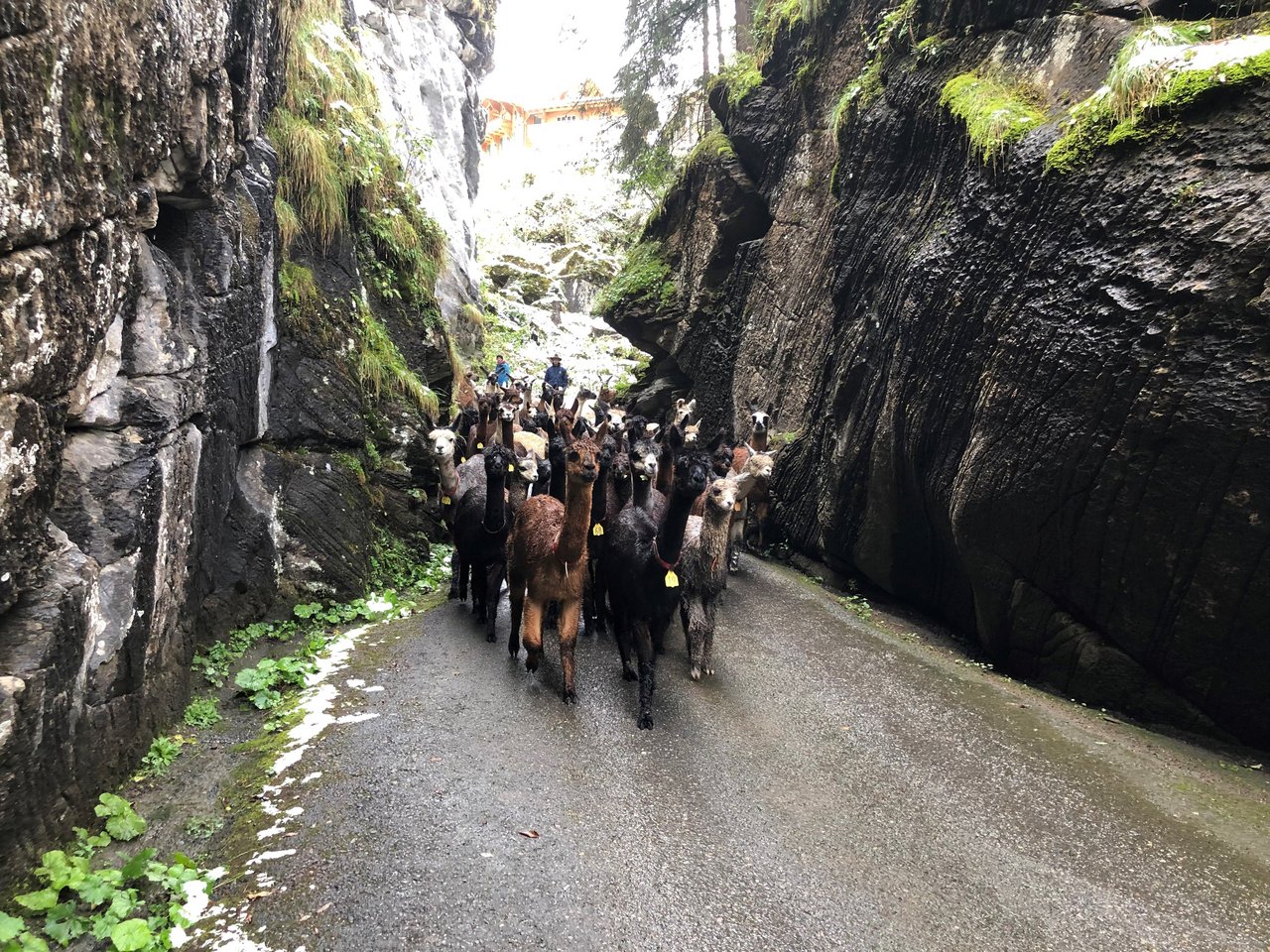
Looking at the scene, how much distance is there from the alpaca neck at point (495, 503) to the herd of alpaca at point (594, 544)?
0.04ft

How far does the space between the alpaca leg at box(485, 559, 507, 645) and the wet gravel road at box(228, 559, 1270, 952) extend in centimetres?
66

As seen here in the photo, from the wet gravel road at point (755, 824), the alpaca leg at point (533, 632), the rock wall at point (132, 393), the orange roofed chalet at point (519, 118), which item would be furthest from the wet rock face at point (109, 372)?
the orange roofed chalet at point (519, 118)

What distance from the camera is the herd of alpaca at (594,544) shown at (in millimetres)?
5617

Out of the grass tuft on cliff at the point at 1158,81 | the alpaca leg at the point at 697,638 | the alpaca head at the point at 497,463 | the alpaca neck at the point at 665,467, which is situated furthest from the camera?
the alpaca neck at the point at 665,467

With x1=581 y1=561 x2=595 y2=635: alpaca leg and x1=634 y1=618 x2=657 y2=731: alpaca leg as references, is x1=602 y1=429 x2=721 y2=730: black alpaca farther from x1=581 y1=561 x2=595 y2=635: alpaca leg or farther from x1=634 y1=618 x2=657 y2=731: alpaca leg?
x1=581 y1=561 x2=595 y2=635: alpaca leg

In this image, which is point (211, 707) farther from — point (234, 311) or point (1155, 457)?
point (1155, 457)

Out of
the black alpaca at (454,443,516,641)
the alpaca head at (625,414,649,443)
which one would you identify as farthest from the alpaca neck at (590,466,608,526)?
the alpaca head at (625,414,649,443)

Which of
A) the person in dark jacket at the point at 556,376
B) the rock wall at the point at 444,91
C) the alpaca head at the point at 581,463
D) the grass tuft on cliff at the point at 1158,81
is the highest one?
the rock wall at the point at 444,91

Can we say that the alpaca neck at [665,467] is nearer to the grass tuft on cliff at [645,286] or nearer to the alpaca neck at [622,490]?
the alpaca neck at [622,490]

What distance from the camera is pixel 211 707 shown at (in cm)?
489

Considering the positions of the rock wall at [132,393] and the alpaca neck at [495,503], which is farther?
the alpaca neck at [495,503]

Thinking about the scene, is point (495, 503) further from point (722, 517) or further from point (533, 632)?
point (722, 517)

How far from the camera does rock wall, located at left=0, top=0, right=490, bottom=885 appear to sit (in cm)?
285

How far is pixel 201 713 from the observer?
4.81 metres
